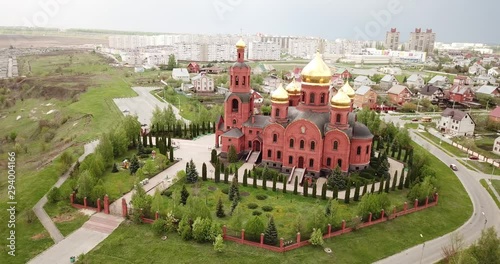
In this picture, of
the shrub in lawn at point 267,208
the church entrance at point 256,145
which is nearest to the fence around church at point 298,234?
the shrub in lawn at point 267,208

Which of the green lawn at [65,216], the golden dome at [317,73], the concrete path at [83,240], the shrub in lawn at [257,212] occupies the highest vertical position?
the golden dome at [317,73]

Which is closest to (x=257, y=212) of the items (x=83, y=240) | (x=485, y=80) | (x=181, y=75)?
(x=83, y=240)

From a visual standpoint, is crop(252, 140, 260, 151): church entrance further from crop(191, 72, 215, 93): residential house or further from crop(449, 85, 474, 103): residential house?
crop(449, 85, 474, 103): residential house

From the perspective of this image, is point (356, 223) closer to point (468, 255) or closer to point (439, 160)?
point (468, 255)

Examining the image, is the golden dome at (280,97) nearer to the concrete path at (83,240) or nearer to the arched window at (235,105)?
the arched window at (235,105)

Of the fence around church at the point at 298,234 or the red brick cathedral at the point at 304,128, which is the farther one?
the red brick cathedral at the point at 304,128

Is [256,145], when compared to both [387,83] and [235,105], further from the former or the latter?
[387,83]
